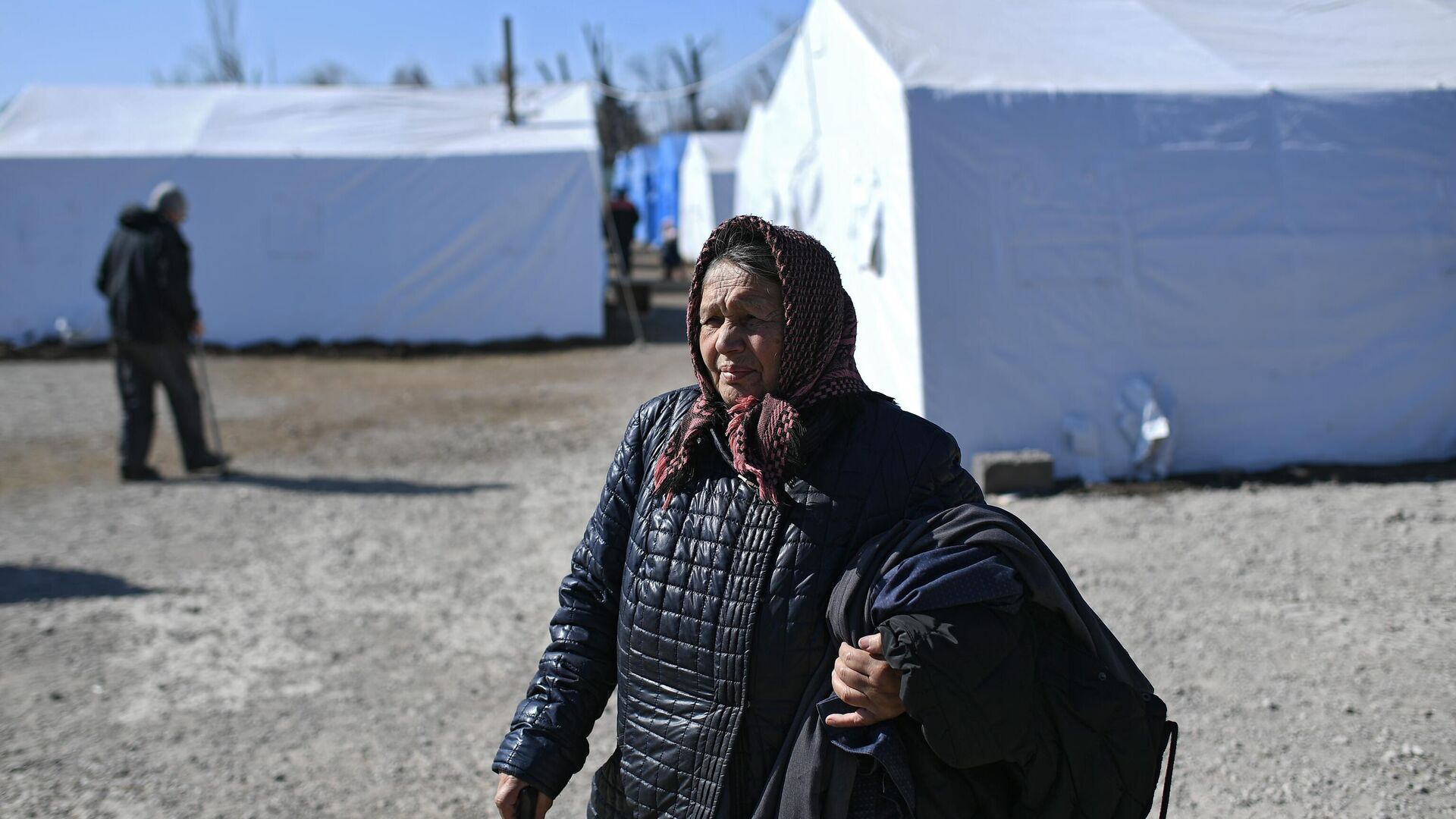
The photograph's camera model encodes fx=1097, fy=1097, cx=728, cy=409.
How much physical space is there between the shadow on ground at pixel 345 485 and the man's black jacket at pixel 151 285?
3.62ft

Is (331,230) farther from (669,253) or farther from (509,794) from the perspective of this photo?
(509,794)

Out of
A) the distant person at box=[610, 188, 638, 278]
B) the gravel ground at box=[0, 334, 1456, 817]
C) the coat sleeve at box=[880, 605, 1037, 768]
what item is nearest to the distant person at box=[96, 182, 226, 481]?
the gravel ground at box=[0, 334, 1456, 817]

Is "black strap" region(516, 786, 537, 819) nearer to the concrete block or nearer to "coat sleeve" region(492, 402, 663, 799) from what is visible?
"coat sleeve" region(492, 402, 663, 799)

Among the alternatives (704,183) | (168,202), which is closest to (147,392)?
(168,202)

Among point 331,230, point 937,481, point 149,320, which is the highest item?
point 937,481

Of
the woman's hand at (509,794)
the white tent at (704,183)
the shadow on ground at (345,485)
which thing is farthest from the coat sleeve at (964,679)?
the white tent at (704,183)

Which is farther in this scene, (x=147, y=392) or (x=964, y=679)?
(x=147, y=392)

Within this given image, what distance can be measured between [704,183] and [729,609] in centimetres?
2412

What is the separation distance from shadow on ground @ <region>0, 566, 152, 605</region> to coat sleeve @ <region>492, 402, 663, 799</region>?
14.6ft

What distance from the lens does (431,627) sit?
16.6ft

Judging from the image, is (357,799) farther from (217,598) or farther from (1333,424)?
(1333,424)

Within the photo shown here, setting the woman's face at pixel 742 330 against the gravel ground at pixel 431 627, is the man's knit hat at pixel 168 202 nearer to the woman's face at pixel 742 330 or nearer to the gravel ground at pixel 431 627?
the gravel ground at pixel 431 627

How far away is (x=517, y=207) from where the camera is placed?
14328mm

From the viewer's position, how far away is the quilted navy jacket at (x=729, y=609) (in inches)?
65.9
